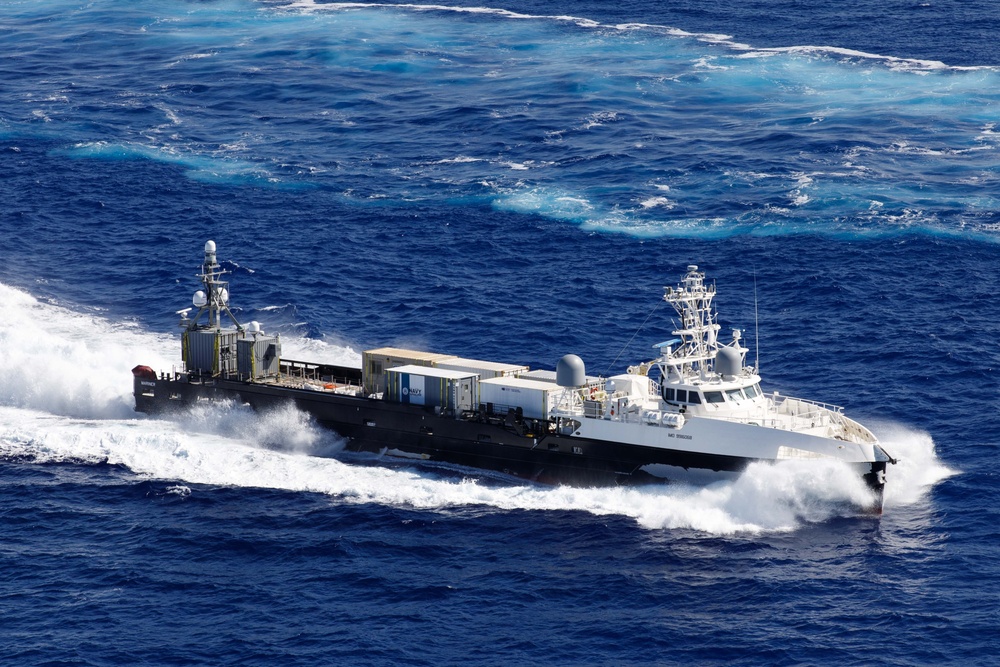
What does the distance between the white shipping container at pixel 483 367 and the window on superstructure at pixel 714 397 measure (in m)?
15.4

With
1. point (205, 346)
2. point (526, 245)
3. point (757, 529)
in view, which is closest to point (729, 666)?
point (757, 529)

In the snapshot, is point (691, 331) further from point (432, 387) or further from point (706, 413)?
point (432, 387)

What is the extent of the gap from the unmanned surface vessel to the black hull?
0.30ft

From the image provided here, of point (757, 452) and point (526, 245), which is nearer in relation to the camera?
A: point (757, 452)

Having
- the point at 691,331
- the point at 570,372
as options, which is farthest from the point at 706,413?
the point at 570,372

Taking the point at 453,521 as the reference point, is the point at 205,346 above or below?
above

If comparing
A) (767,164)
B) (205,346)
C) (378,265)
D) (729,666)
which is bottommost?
(729,666)

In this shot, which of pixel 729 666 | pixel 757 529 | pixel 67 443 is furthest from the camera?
pixel 67 443

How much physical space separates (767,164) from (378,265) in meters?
47.9

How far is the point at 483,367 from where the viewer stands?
332 feet

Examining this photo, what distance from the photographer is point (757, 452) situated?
292 ft

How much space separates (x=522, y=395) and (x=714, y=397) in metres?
14.0

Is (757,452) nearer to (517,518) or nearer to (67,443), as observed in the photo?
(517,518)

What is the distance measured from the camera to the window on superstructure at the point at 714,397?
91.9 metres
